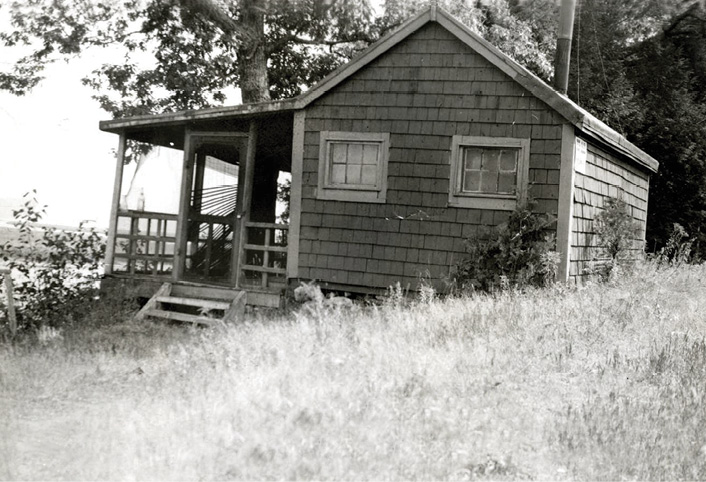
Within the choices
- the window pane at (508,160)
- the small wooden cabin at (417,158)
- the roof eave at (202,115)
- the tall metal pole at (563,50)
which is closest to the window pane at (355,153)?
the small wooden cabin at (417,158)

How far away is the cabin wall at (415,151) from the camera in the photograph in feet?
34.7

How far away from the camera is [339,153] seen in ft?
37.5

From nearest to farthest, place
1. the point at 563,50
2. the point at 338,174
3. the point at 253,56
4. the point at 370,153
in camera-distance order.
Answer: the point at 370,153
the point at 338,174
the point at 563,50
the point at 253,56

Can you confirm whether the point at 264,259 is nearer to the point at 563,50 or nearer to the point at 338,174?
the point at 338,174

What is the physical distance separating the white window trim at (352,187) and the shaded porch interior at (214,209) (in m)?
0.83

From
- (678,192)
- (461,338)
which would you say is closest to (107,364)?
(461,338)

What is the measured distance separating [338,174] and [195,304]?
3.08 meters

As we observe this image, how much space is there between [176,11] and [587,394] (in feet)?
57.7

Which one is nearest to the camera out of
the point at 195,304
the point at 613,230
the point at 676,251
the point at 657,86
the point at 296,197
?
the point at 296,197

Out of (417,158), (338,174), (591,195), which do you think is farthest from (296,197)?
(591,195)

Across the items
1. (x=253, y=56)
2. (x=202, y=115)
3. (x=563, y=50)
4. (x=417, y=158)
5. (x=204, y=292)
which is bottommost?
(x=204, y=292)

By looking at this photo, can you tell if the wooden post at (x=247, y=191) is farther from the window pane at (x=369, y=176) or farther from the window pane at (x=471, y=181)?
the window pane at (x=471, y=181)

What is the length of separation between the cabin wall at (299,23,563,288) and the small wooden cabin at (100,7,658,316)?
0.05ft

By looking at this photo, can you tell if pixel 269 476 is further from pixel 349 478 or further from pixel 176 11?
pixel 176 11
